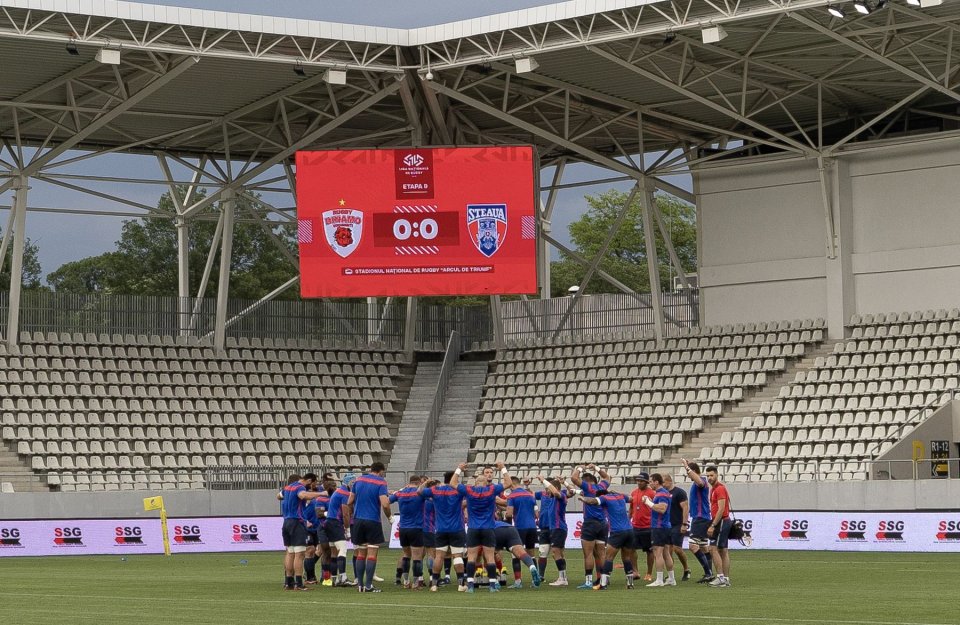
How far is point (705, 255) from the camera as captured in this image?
155ft

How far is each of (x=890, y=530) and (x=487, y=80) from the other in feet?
54.3

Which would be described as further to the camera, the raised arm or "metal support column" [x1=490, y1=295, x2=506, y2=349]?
"metal support column" [x1=490, y1=295, x2=506, y2=349]

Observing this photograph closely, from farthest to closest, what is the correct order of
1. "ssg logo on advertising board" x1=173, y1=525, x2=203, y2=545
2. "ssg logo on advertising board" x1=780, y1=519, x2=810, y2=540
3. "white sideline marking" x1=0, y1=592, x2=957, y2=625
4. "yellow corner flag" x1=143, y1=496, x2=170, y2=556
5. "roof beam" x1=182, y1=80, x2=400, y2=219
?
"roof beam" x1=182, y1=80, x2=400, y2=219
"ssg logo on advertising board" x1=173, y1=525, x2=203, y2=545
"yellow corner flag" x1=143, y1=496, x2=170, y2=556
"ssg logo on advertising board" x1=780, y1=519, x2=810, y2=540
"white sideline marking" x1=0, y1=592, x2=957, y2=625

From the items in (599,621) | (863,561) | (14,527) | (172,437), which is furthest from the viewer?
(172,437)

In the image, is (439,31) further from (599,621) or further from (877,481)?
(599,621)

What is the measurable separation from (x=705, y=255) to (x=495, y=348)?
7.29 m

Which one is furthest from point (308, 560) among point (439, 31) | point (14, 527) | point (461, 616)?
point (439, 31)

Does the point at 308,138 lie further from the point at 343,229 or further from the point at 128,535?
the point at 128,535

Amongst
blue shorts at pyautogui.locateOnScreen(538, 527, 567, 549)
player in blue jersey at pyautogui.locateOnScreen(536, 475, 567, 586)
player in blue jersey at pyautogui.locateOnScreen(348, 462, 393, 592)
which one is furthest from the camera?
blue shorts at pyautogui.locateOnScreen(538, 527, 567, 549)

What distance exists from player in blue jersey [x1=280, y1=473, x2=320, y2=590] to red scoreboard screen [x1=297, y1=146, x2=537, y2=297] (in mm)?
17933

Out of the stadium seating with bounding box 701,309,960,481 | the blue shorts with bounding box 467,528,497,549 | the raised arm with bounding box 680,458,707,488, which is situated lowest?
the blue shorts with bounding box 467,528,497,549

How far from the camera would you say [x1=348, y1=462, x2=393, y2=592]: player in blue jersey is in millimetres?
22594

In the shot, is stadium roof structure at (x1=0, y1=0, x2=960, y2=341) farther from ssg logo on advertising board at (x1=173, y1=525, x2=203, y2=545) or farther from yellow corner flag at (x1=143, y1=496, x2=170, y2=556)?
ssg logo on advertising board at (x1=173, y1=525, x2=203, y2=545)

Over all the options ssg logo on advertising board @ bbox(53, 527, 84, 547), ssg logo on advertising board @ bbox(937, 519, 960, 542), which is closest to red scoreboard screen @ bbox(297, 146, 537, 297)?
ssg logo on advertising board @ bbox(53, 527, 84, 547)
